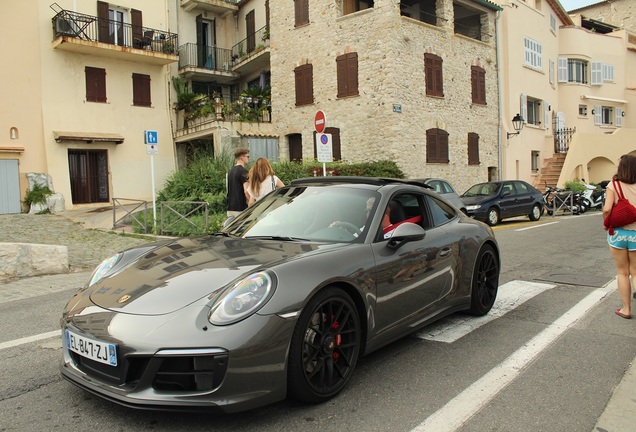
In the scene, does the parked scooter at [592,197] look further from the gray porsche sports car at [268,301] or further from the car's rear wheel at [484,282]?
the gray porsche sports car at [268,301]

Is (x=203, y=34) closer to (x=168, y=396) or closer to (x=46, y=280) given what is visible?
(x=46, y=280)

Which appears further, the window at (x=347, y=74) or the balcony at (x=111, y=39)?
the window at (x=347, y=74)

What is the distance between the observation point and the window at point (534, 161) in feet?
98.2

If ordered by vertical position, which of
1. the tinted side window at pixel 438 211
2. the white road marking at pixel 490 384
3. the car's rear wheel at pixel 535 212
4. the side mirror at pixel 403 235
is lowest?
the white road marking at pixel 490 384

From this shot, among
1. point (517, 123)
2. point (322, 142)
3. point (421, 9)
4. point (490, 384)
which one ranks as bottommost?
point (490, 384)

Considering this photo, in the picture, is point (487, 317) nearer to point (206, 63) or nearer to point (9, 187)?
point (9, 187)

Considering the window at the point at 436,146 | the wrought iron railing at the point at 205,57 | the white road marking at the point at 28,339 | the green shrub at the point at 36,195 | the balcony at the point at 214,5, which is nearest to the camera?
the white road marking at the point at 28,339

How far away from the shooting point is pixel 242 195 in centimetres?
798

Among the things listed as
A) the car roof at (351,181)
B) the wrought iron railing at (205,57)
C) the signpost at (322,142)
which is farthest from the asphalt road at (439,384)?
the wrought iron railing at (205,57)

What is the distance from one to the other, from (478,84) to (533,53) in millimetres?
6773

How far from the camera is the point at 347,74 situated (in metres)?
22.0

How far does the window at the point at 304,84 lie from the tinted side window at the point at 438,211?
19098 mm

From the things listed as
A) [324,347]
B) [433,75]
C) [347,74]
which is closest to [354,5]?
[347,74]

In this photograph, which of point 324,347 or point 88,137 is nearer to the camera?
point 324,347
